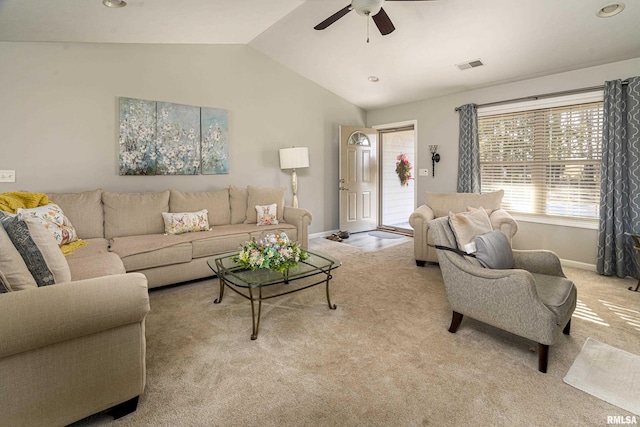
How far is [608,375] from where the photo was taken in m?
1.85

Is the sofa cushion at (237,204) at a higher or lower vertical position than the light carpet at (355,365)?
higher

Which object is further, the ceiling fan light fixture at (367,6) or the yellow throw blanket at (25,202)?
the yellow throw blanket at (25,202)

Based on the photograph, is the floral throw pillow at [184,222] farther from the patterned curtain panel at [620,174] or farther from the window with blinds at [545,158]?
the patterned curtain panel at [620,174]

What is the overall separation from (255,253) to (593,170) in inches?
160

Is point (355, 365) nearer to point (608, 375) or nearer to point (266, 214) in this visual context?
point (608, 375)

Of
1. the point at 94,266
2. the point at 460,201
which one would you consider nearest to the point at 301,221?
the point at 460,201

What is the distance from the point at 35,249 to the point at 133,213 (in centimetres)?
212

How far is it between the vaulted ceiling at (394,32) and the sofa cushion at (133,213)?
5.61ft

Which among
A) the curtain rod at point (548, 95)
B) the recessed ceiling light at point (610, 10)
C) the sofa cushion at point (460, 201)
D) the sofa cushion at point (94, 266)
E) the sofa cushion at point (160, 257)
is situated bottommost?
the sofa cushion at point (160, 257)

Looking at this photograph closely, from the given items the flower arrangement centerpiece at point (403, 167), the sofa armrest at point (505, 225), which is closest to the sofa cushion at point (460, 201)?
the sofa armrest at point (505, 225)

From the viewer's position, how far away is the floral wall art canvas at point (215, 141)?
14.6 ft

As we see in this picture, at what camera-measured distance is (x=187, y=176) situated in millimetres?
4375

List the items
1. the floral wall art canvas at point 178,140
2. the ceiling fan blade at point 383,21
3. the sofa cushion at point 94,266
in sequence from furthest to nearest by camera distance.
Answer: the floral wall art canvas at point 178,140 → the ceiling fan blade at point 383,21 → the sofa cushion at point 94,266

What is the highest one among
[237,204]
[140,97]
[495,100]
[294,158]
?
[495,100]
